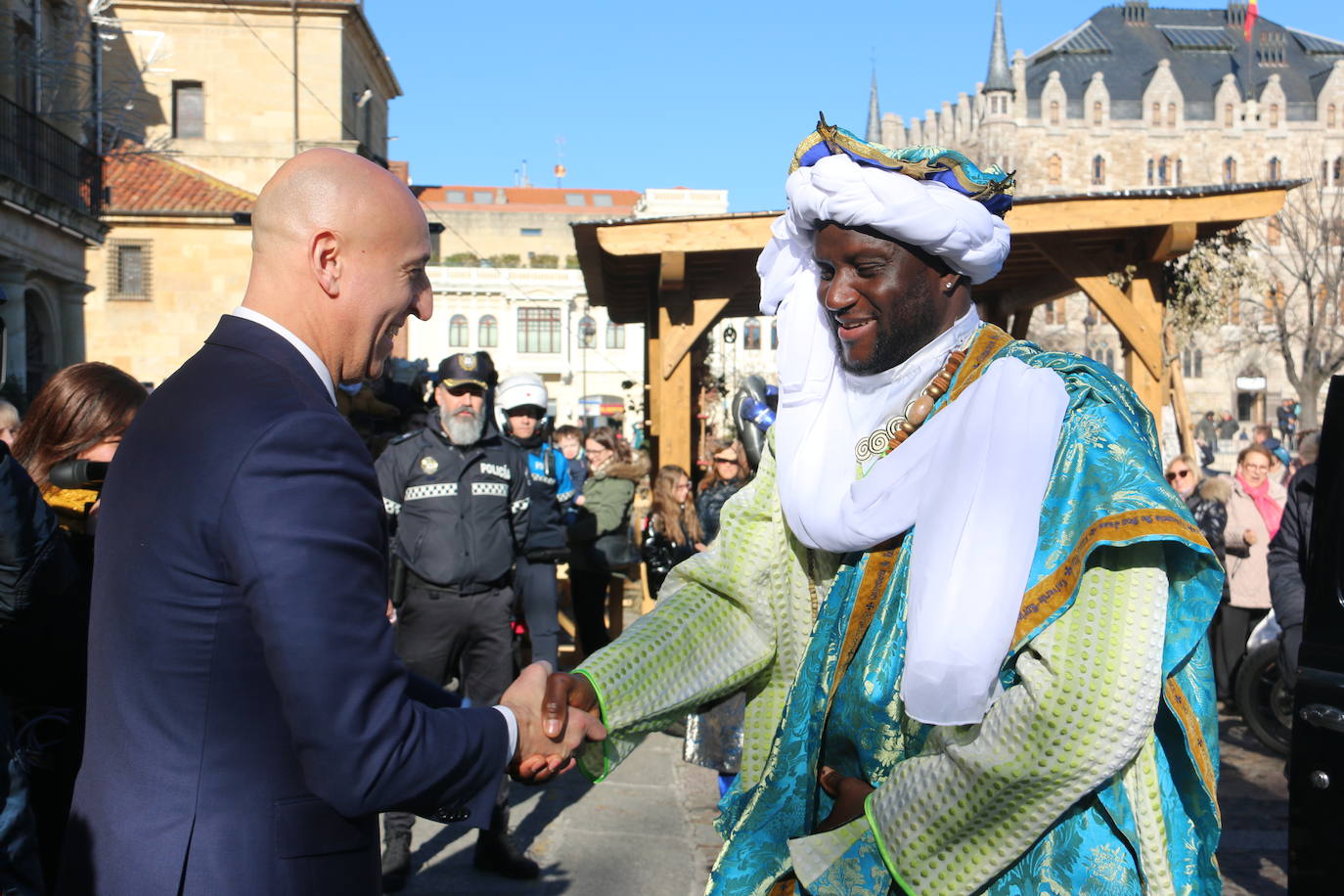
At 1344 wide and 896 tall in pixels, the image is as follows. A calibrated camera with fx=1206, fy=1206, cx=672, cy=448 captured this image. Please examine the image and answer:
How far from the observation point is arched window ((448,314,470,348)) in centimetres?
6119

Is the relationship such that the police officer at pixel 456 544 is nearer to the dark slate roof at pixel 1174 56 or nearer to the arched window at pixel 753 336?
the arched window at pixel 753 336

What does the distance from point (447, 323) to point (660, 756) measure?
55.5 meters

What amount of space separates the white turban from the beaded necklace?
2 cm

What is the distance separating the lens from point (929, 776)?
75.0 inches

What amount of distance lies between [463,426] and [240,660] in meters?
3.94

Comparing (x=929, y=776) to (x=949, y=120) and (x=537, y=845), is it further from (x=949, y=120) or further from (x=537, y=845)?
(x=949, y=120)

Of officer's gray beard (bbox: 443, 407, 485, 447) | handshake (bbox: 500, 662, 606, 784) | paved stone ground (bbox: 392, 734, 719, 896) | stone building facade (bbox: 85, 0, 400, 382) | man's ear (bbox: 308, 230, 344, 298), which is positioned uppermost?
stone building facade (bbox: 85, 0, 400, 382)

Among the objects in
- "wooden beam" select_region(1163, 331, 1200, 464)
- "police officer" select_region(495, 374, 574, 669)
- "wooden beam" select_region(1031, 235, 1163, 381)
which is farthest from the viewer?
"wooden beam" select_region(1163, 331, 1200, 464)

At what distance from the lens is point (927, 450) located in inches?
79.5

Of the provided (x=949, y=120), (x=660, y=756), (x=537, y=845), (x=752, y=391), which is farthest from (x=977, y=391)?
(x=949, y=120)

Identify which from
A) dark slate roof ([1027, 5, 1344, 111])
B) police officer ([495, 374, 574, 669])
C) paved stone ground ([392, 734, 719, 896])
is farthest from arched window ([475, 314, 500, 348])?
paved stone ground ([392, 734, 719, 896])

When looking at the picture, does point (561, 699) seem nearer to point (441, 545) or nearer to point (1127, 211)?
point (441, 545)

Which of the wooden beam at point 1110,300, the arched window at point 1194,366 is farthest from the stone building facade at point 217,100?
the arched window at point 1194,366

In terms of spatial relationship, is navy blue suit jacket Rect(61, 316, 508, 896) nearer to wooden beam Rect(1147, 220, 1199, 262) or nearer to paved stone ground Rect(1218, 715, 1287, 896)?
paved stone ground Rect(1218, 715, 1287, 896)
